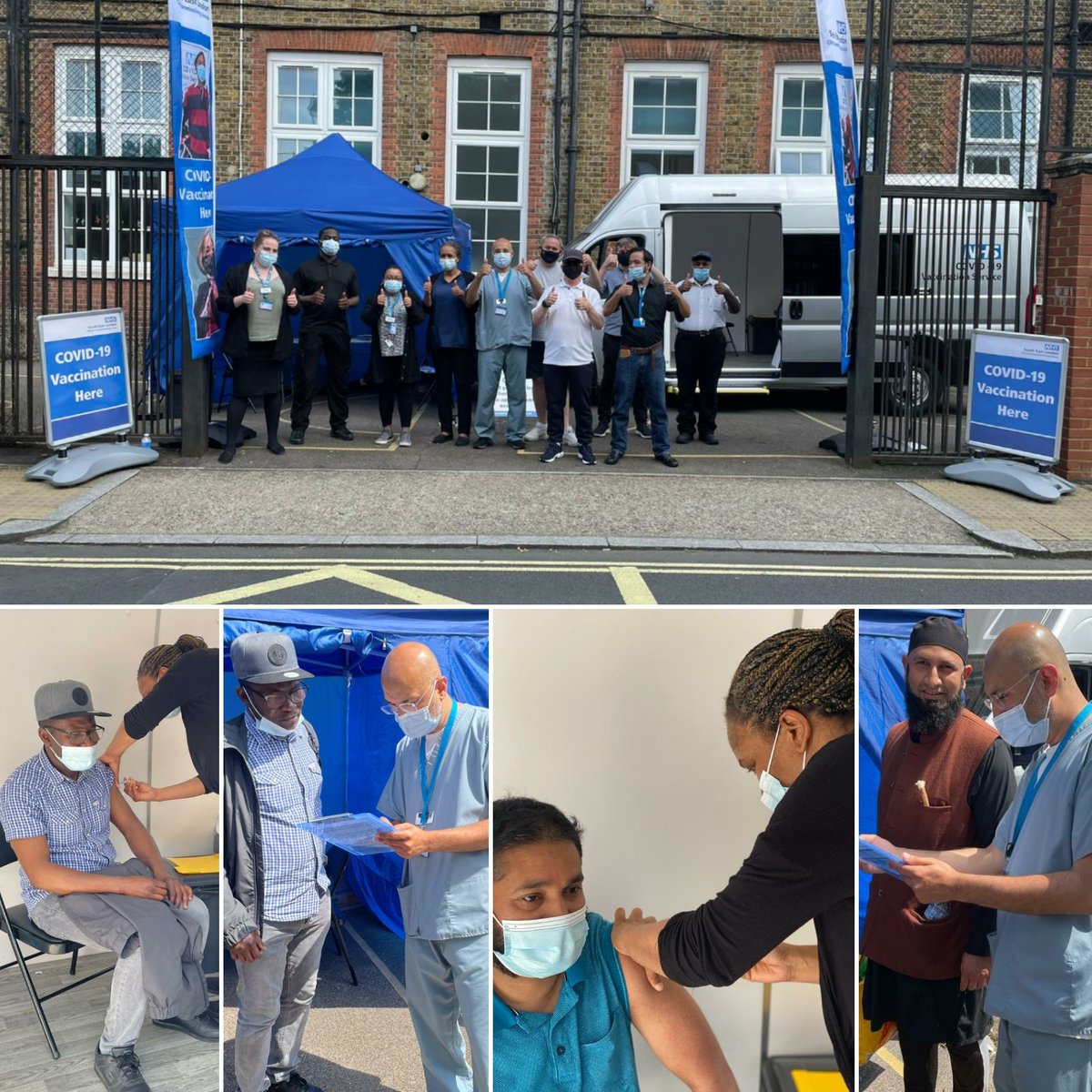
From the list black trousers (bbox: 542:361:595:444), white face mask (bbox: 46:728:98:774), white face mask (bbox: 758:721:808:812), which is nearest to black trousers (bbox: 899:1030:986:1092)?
white face mask (bbox: 758:721:808:812)

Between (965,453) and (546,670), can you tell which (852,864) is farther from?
(965,453)

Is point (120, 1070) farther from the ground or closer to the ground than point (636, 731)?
closer to the ground

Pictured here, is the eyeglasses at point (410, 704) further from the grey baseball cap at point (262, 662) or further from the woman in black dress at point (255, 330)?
the woman in black dress at point (255, 330)

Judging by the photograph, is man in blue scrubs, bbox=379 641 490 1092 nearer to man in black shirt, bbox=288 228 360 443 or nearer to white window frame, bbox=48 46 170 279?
man in black shirt, bbox=288 228 360 443

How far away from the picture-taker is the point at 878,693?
11.4 feet

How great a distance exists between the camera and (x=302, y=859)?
11.7ft

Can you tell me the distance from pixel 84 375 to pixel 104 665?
9.70m

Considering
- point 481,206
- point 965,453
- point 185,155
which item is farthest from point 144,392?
point 481,206

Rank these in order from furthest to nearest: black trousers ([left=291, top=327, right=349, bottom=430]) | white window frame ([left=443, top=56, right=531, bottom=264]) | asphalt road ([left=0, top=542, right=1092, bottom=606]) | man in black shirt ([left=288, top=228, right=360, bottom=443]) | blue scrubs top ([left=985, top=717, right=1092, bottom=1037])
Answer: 1. white window frame ([left=443, top=56, right=531, bottom=264])
2. black trousers ([left=291, top=327, right=349, bottom=430])
3. man in black shirt ([left=288, top=228, right=360, bottom=443])
4. asphalt road ([left=0, top=542, right=1092, bottom=606])
5. blue scrubs top ([left=985, top=717, right=1092, bottom=1037])

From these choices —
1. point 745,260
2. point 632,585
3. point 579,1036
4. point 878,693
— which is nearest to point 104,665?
point 579,1036

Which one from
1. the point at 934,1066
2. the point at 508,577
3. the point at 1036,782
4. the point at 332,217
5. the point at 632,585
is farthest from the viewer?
the point at 332,217

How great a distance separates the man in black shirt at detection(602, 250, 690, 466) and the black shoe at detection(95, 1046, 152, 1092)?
9961 millimetres

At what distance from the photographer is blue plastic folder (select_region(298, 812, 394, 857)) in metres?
3.46

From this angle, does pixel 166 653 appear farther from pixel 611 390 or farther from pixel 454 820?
pixel 611 390
